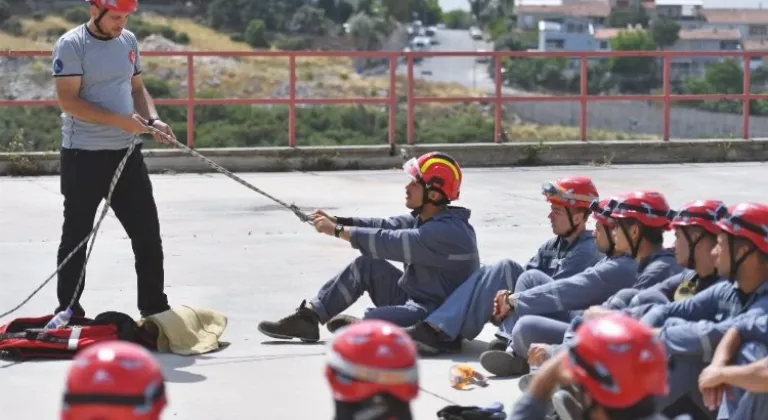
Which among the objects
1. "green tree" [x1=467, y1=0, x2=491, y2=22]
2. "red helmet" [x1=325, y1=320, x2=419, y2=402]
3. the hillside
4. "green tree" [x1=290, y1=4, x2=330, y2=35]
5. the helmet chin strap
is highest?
"green tree" [x1=467, y1=0, x2=491, y2=22]

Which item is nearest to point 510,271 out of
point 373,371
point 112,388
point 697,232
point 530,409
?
point 697,232

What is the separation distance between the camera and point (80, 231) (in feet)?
25.7

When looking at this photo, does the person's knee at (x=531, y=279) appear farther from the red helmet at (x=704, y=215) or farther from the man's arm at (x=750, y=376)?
the man's arm at (x=750, y=376)

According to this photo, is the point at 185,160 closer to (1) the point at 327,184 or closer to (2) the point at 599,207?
(1) the point at 327,184

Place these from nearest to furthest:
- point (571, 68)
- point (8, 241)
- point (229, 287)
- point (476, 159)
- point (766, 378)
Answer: point (766, 378) < point (229, 287) < point (8, 241) < point (476, 159) < point (571, 68)

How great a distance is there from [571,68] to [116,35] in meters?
39.8

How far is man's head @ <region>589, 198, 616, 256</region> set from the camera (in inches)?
267

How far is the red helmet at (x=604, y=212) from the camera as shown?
6.76 m

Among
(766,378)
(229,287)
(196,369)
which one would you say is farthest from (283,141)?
(766,378)

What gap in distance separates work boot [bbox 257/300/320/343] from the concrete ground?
0.09 metres

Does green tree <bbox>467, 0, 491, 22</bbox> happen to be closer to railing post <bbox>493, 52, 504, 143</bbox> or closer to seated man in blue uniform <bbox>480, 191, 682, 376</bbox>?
railing post <bbox>493, 52, 504, 143</bbox>

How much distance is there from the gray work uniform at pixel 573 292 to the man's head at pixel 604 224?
6 centimetres

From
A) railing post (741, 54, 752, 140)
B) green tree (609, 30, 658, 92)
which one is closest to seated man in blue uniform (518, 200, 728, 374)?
railing post (741, 54, 752, 140)

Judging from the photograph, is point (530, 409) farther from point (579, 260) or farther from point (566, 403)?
point (579, 260)
